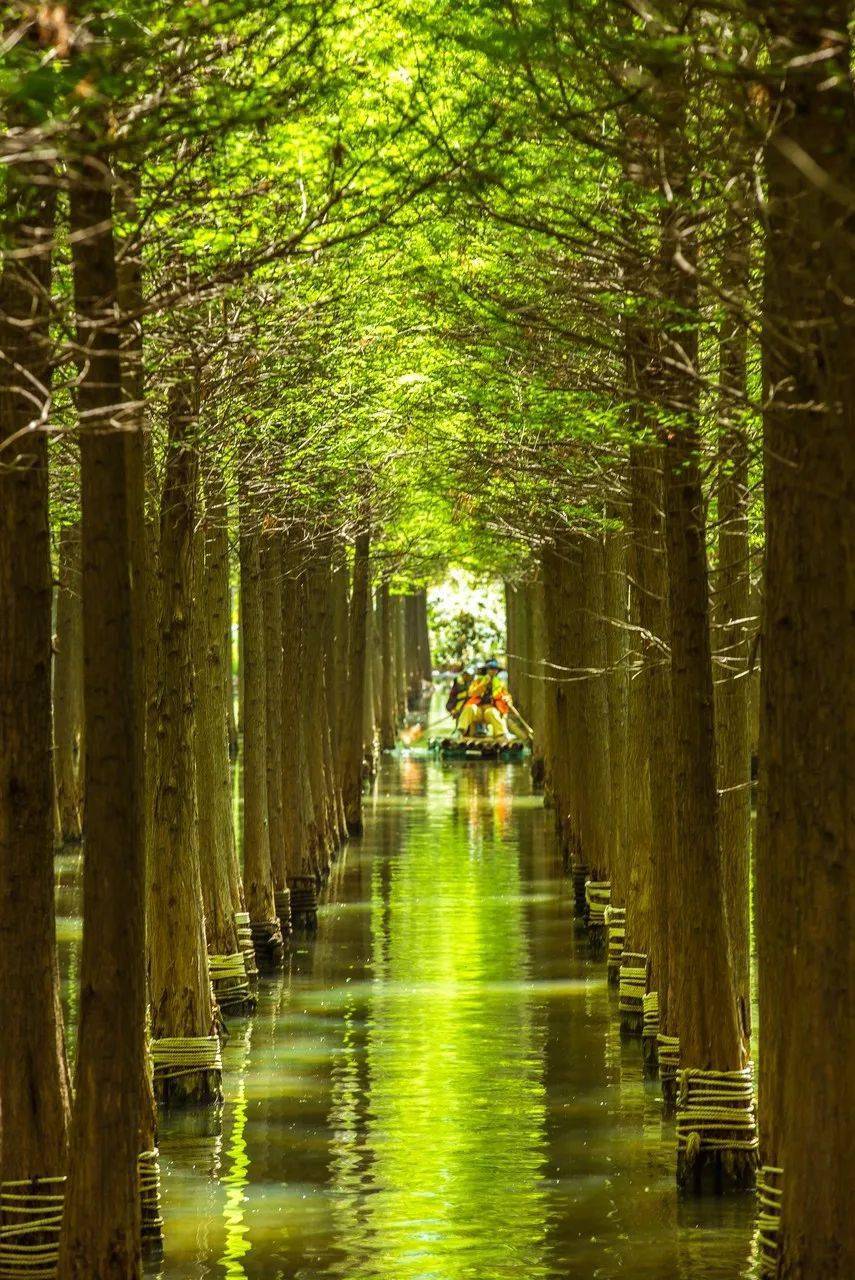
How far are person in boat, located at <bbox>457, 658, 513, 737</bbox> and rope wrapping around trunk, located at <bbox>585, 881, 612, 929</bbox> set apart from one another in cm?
3244

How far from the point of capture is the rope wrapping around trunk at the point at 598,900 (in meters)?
25.7

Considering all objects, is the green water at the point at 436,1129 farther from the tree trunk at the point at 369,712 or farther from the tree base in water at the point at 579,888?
the tree trunk at the point at 369,712

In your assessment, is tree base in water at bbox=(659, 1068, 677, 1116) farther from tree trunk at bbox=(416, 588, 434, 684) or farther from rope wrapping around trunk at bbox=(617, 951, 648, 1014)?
tree trunk at bbox=(416, 588, 434, 684)

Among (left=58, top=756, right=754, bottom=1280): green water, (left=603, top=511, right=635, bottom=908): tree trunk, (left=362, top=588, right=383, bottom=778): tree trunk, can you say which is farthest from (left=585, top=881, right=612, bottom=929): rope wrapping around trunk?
(left=362, top=588, right=383, bottom=778): tree trunk

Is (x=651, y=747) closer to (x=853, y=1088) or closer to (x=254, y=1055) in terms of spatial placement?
(x=254, y=1055)

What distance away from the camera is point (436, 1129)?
16.5m

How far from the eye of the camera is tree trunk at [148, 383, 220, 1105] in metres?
16.8

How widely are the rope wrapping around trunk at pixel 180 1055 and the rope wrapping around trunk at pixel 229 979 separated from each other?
136 inches

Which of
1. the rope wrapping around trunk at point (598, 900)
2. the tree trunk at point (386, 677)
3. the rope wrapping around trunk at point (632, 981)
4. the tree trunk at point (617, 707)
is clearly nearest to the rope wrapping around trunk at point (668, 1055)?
the rope wrapping around trunk at point (632, 981)

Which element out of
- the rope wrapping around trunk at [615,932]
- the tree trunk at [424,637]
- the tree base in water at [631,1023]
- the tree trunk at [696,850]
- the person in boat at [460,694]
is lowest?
the tree base in water at [631,1023]

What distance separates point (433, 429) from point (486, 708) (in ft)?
119

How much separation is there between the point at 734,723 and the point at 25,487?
22.4 feet

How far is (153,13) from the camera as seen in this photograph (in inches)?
351

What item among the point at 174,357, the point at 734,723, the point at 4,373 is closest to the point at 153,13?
the point at 4,373
